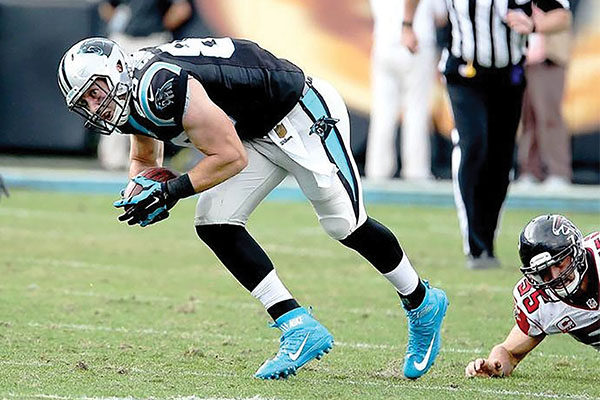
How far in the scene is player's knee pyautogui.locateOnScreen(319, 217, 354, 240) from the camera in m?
4.82

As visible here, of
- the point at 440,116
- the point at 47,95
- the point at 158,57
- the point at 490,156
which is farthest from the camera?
the point at 47,95

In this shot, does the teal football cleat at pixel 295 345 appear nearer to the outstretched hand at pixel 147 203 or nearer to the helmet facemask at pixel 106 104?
the outstretched hand at pixel 147 203

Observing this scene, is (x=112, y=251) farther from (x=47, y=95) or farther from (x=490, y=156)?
(x=47, y=95)

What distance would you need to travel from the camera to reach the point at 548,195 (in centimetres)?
1116

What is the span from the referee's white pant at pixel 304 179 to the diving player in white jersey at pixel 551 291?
0.67 metres

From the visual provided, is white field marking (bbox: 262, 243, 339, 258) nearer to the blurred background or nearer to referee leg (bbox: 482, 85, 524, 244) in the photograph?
referee leg (bbox: 482, 85, 524, 244)

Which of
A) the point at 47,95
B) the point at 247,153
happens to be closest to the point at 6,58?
the point at 47,95

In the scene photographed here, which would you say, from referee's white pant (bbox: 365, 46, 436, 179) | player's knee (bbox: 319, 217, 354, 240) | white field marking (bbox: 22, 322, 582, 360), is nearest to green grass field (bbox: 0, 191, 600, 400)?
white field marking (bbox: 22, 322, 582, 360)

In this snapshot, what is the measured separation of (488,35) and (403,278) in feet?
10.2

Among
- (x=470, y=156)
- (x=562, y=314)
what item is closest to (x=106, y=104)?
(x=562, y=314)

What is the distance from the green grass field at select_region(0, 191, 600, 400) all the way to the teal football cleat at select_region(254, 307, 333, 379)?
5cm

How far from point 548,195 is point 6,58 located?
6.17 m

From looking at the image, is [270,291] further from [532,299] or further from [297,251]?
[297,251]

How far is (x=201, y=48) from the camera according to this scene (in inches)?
185
